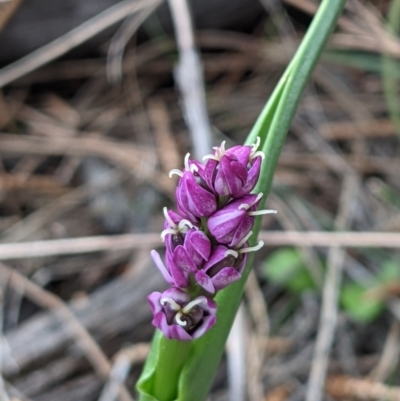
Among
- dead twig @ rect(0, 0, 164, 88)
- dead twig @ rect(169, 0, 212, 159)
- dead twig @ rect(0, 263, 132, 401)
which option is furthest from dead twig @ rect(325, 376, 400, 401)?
dead twig @ rect(0, 0, 164, 88)

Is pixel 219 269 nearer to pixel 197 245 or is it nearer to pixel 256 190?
pixel 197 245

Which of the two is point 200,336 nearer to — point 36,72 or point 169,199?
point 169,199

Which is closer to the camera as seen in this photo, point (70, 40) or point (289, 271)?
point (289, 271)

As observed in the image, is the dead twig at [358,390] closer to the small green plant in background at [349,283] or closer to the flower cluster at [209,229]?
the small green plant in background at [349,283]

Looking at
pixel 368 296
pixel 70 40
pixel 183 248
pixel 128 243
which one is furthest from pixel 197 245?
pixel 70 40

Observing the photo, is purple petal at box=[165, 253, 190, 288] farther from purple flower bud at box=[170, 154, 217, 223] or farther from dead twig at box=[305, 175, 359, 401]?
dead twig at box=[305, 175, 359, 401]

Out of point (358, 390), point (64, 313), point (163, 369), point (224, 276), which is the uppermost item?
point (224, 276)

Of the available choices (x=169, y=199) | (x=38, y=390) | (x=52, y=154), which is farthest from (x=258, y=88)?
(x=38, y=390)
